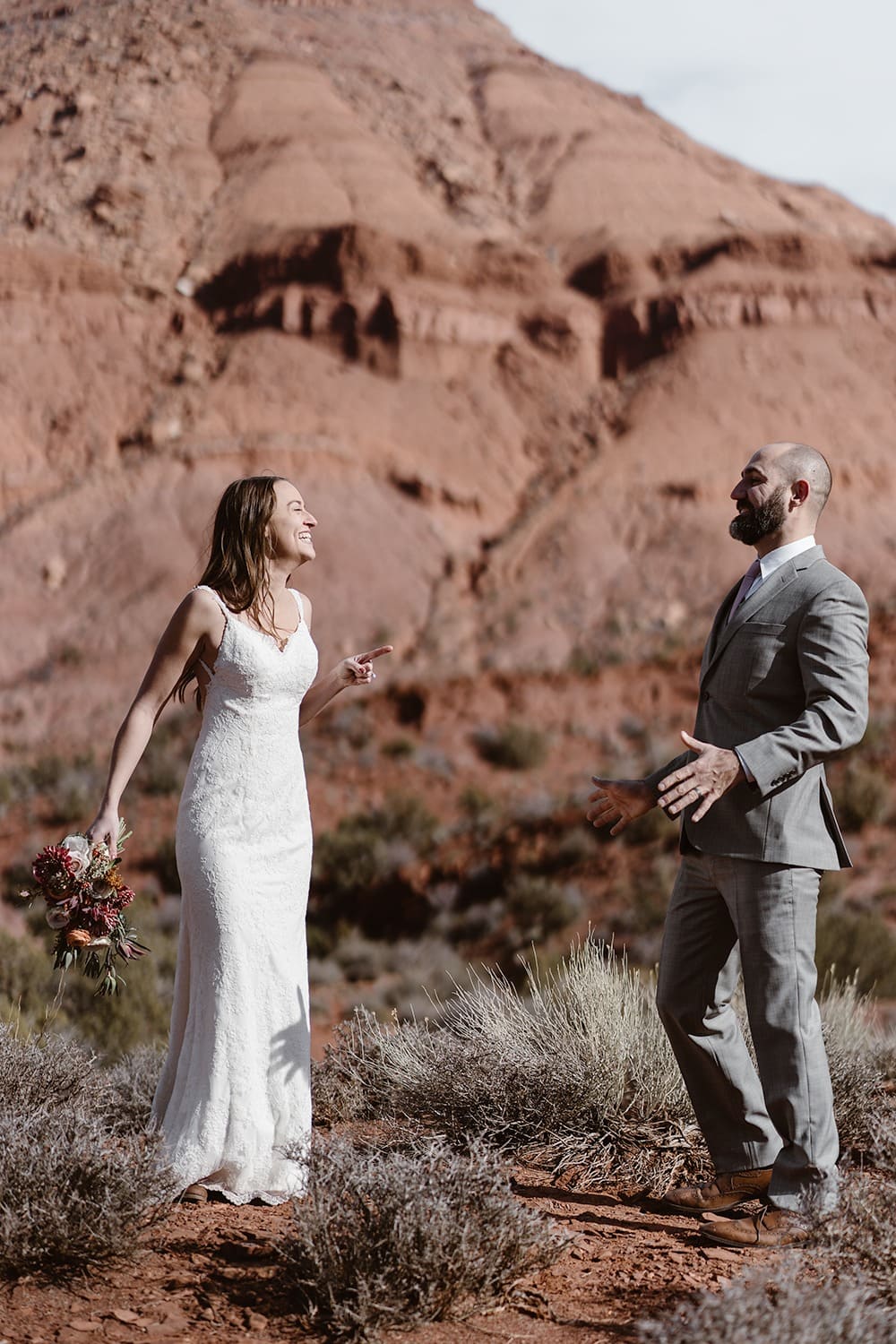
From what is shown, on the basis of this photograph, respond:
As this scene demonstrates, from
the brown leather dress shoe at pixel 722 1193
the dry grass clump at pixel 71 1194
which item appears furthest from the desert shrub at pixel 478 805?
the dry grass clump at pixel 71 1194

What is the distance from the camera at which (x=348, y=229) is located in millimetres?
27406

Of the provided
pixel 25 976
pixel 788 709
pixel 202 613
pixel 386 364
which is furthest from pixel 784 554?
pixel 386 364

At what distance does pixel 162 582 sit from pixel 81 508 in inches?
101

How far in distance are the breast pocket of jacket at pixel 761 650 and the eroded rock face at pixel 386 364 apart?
20057mm

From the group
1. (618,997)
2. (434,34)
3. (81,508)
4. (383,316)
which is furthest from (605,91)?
(618,997)

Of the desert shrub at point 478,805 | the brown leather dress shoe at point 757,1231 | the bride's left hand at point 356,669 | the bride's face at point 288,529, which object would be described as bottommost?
the desert shrub at point 478,805

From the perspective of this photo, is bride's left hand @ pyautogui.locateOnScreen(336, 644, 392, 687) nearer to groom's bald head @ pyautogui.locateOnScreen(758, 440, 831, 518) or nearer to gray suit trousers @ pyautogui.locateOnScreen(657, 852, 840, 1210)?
gray suit trousers @ pyautogui.locateOnScreen(657, 852, 840, 1210)

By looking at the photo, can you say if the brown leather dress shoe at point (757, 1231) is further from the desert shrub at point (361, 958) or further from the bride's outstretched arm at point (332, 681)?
the desert shrub at point (361, 958)

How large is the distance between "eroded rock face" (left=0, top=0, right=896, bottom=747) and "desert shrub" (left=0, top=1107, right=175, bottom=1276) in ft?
66.9

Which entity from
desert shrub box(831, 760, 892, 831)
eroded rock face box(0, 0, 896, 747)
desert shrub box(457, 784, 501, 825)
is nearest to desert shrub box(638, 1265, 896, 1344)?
desert shrub box(831, 760, 892, 831)

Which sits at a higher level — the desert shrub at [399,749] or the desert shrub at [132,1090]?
the desert shrub at [132,1090]

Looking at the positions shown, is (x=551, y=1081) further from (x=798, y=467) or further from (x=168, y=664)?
(x=798, y=467)

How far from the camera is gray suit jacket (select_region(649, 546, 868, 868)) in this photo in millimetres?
3523

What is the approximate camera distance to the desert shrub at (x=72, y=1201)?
10.5 ft
